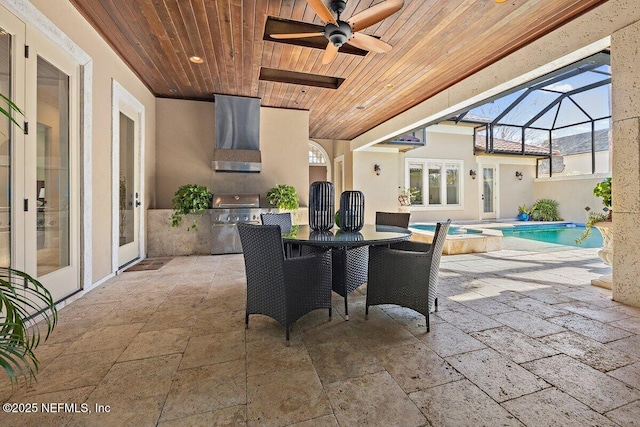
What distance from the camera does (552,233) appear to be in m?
8.31

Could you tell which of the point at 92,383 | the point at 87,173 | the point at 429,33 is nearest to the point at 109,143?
the point at 87,173

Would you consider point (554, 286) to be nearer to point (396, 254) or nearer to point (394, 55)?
point (396, 254)

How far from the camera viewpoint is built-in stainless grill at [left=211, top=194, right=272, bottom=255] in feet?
16.6

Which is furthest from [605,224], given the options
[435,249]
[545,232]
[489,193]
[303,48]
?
[489,193]

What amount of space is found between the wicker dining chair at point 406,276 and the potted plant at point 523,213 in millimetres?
10921

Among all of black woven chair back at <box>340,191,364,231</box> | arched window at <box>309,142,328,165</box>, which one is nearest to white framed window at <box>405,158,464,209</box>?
arched window at <box>309,142,328,165</box>

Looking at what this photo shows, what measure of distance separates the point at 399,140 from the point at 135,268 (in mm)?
7155

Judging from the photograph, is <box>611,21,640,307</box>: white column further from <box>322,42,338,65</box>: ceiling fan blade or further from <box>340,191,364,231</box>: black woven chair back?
<box>322,42,338,65</box>: ceiling fan blade

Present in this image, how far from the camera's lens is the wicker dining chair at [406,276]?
6.92 feet

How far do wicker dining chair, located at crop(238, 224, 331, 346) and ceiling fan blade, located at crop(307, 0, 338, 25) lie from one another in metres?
1.83

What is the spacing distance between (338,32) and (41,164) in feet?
9.35

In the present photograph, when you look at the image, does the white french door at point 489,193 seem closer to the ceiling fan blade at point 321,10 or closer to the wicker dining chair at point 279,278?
the ceiling fan blade at point 321,10

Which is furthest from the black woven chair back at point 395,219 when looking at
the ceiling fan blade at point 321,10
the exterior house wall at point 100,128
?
the exterior house wall at point 100,128

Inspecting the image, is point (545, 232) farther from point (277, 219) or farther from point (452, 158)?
point (277, 219)
